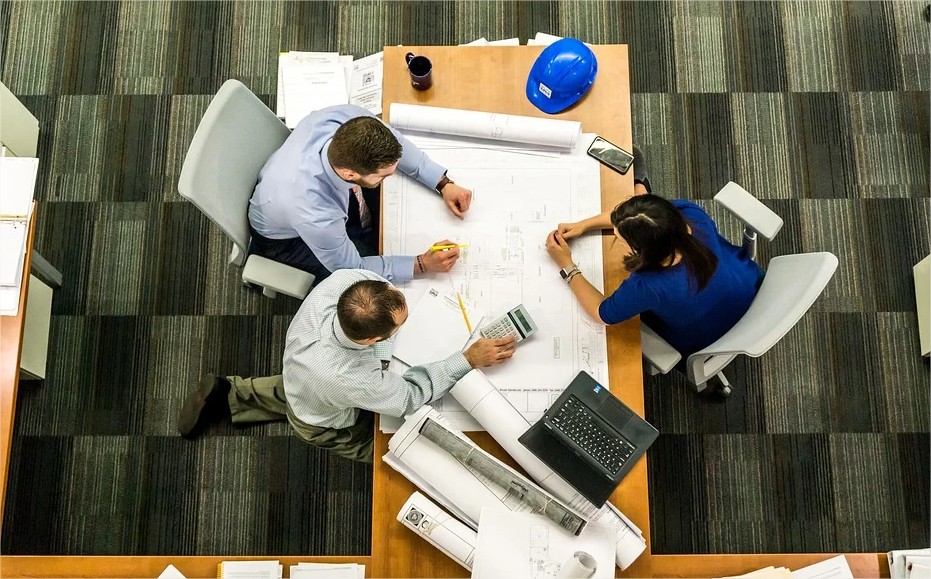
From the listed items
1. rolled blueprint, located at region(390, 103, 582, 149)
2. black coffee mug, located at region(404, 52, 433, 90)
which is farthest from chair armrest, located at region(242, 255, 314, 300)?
black coffee mug, located at region(404, 52, 433, 90)

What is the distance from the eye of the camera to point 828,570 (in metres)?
1.67

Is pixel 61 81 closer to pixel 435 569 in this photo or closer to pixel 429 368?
pixel 429 368

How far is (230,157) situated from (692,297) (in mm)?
1229

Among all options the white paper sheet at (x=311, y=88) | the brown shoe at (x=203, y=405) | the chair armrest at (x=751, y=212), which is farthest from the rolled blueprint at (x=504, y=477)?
the white paper sheet at (x=311, y=88)

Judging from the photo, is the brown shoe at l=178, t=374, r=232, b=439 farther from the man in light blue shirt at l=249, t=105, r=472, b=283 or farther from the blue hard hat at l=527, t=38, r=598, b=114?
the blue hard hat at l=527, t=38, r=598, b=114

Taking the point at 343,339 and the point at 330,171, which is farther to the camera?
the point at 330,171

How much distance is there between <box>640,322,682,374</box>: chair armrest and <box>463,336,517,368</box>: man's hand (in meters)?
0.38

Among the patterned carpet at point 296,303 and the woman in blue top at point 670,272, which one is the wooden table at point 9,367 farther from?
the woman in blue top at point 670,272

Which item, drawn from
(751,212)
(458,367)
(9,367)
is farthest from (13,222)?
(751,212)

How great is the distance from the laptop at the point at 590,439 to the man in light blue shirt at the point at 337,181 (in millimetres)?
475

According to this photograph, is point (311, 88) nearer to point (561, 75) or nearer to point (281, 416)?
point (561, 75)

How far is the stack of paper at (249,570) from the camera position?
1.71 meters

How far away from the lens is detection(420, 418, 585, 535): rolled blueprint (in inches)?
58.3

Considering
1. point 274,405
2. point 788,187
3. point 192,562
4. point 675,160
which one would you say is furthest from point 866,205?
point 192,562
